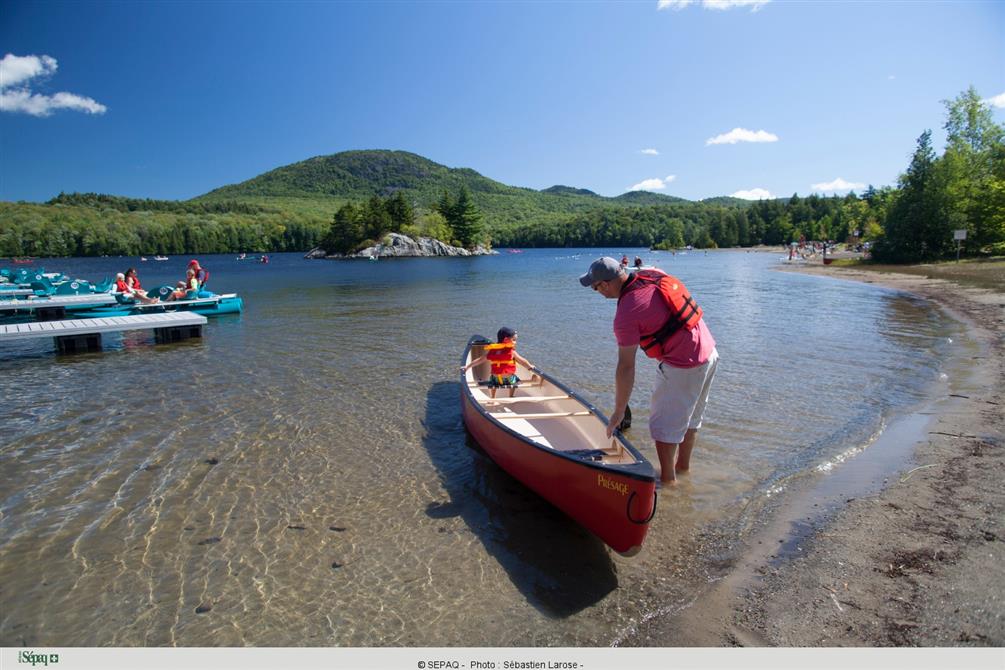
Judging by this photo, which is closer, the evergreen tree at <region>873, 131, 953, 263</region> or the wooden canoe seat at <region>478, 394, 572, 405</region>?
the wooden canoe seat at <region>478, 394, 572, 405</region>

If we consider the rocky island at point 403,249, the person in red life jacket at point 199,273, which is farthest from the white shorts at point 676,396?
the rocky island at point 403,249

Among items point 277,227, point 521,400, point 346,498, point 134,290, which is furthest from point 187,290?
point 277,227

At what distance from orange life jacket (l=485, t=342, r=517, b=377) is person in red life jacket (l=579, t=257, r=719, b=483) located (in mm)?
4061

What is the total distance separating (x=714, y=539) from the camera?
18.0 feet

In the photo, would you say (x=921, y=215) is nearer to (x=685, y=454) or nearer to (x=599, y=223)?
(x=685, y=454)

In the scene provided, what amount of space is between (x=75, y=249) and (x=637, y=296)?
495 ft

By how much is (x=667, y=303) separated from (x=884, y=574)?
3092 mm

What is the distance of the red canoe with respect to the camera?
15.4ft
